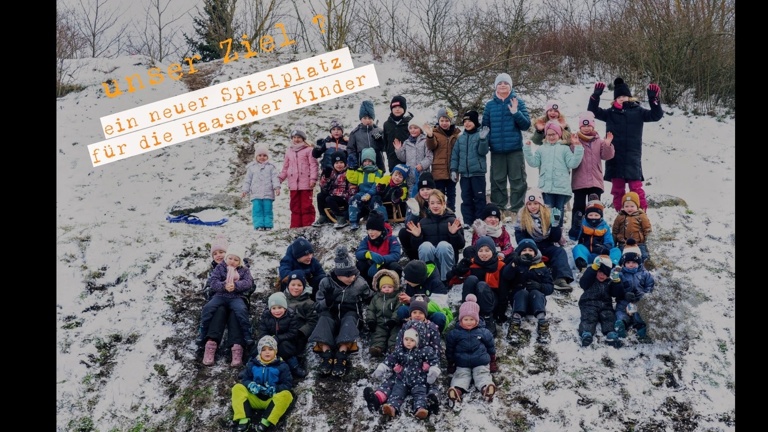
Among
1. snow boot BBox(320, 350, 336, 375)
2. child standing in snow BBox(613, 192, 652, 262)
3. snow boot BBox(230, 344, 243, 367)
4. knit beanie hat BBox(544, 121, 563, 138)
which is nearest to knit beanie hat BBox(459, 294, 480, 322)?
snow boot BBox(320, 350, 336, 375)

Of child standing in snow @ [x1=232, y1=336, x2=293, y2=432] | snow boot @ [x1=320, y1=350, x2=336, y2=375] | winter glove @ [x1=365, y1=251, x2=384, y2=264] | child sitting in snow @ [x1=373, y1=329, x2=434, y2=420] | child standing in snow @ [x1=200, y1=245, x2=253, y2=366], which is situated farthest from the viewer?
winter glove @ [x1=365, y1=251, x2=384, y2=264]

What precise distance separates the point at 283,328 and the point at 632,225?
4668 mm

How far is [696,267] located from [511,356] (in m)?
3.25

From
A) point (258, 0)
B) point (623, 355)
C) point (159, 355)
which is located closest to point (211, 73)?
point (258, 0)

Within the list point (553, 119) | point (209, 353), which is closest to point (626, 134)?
point (553, 119)

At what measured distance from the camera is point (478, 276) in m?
7.04

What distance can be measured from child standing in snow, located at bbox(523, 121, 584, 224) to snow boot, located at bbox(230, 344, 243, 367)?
15.4 feet

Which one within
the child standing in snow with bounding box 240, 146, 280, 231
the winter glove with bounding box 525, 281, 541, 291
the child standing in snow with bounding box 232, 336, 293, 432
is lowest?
the child standing in snow with bounding box 232, 336, 293, 432

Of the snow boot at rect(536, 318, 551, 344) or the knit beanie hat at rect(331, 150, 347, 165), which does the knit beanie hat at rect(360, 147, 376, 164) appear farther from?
the snow boot at rect(536, 318, 551, 344)

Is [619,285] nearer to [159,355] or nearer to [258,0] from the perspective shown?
[159,355]

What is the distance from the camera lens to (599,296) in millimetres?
6898

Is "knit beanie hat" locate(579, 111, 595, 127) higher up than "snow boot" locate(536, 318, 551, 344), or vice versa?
"knit beanie hat" locate(579, 111, 595, 127)

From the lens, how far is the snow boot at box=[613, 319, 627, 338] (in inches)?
264

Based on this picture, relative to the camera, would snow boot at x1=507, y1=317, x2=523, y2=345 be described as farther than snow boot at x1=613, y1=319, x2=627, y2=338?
Yes
